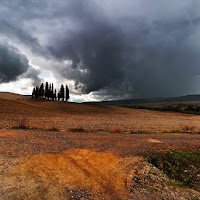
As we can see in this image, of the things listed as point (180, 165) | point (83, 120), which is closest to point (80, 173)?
point (180, 165)

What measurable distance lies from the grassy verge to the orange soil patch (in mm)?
1193

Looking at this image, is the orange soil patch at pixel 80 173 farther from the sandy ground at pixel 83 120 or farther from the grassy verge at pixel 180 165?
the sandy ground at pixel 83 120

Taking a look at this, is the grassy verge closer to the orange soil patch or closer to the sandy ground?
the orange soil patch

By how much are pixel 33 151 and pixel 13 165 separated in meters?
1.58

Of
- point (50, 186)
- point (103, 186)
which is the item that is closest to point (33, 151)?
point (50, 186)

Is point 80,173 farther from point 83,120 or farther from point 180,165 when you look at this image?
point 83,120

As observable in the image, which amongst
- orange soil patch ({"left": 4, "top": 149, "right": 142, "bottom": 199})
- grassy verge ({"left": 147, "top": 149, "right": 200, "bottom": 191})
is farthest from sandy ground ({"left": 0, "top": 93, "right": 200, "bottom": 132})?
orange soil patch ({"left": 4, "top": 149, "right": 142, "bottom": 199})

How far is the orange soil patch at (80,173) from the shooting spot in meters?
4.65

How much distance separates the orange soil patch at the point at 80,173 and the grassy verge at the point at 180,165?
119 cm

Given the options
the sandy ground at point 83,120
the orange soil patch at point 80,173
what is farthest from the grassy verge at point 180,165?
the sandy ground at point 83,120

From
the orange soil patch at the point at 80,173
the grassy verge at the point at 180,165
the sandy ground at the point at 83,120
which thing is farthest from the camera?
the sandy ground at the point at 83,120

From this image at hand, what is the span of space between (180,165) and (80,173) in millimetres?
5421

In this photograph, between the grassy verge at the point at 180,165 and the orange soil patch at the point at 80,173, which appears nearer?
the orange soil patch at the point at 80,173

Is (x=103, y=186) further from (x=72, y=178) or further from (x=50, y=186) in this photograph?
(x=50, y=186)
